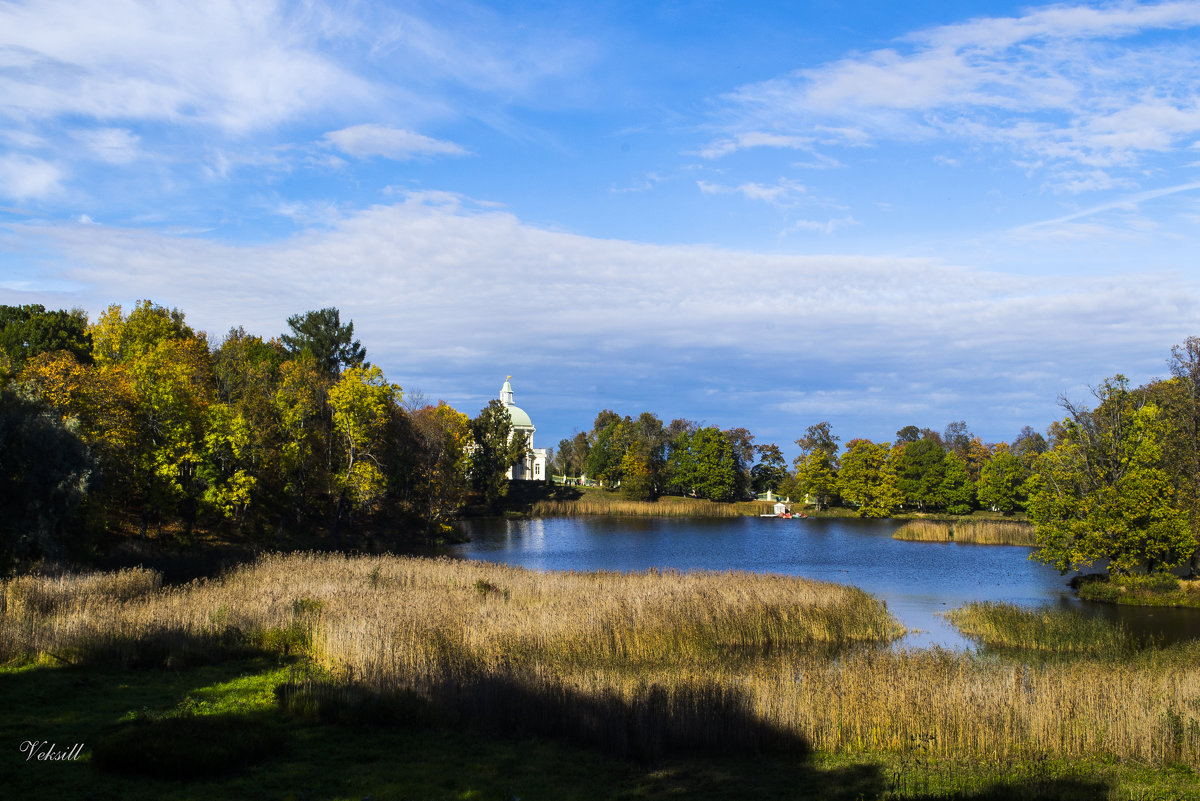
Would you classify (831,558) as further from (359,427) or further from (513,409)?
(513,409)

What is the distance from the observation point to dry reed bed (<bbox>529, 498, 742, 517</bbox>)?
3659 inches

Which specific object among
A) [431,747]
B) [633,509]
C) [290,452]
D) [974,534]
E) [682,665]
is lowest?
[974,534]

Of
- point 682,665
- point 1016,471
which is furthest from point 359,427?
point 1016,471

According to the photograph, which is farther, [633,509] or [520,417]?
[520,417]

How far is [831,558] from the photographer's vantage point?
170 ft

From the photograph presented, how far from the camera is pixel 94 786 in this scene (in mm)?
8883

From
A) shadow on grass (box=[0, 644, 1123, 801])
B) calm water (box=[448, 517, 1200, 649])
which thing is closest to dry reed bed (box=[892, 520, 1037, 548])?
calm water (box=[448, 517, 1200, 649])

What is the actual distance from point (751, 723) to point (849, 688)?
212cm

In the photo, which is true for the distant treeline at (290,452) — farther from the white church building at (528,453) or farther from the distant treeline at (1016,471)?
the white church building at (528,453)

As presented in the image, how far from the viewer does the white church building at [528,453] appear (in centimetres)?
13188

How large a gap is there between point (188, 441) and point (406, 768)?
120 feet

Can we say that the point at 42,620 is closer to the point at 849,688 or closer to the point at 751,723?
the point at 751,723

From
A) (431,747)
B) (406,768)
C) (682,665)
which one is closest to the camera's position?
→ (406,768)

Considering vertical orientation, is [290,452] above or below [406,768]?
above
